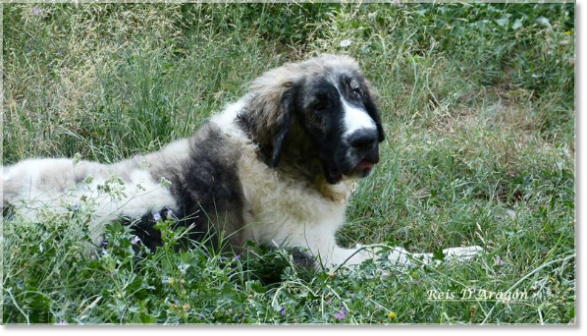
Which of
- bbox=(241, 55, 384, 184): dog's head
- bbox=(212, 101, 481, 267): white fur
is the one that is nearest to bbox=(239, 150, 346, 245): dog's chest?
bbox=(212, 101, 481, 267): white fur

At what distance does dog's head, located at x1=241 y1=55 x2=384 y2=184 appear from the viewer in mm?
4555

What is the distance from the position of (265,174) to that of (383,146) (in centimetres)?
157

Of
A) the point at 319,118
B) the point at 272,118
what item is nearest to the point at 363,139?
the point at 319,118

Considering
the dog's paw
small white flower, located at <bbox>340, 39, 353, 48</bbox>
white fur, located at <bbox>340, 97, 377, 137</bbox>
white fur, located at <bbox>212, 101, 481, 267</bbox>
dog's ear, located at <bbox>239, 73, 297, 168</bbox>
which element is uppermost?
white fur, located at <bbox>340, 97, 377, 137</bbox>

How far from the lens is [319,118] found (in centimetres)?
466

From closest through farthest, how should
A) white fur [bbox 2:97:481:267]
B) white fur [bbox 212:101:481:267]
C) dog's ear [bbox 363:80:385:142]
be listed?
white fur [bbox 2:97:481:267], white fur [bbox 212:101:481:267], dog's ear [bbox 363:80:385:142]

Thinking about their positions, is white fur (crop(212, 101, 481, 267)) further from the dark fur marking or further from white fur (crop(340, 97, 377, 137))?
white fur (crop(340, 97, 377, 137))

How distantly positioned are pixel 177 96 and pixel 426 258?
7.75ft

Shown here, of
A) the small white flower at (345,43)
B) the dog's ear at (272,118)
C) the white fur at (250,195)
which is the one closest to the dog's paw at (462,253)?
the white fur at (250,195)

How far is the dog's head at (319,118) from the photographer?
179 inches

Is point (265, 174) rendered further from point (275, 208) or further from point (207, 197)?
point (207, 197)

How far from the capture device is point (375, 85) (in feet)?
22.0

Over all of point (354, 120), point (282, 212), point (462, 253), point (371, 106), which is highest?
point (354, 120)

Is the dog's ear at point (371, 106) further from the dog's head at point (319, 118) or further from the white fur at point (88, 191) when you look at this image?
the white fur at point (88, 191)
